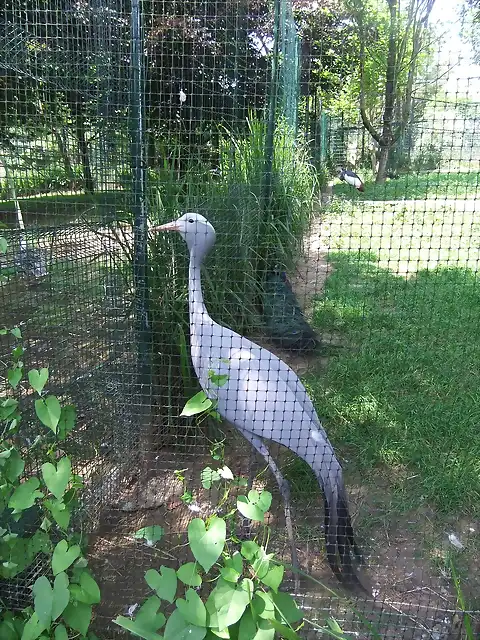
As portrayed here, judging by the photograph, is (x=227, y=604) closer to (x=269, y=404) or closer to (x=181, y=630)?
(x=181, y=630)

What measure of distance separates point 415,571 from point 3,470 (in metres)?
1.63

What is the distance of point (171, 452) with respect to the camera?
2.87m

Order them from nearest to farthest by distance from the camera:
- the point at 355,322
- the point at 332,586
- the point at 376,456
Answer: the point at 332,586 < the point at 376,456 < the point at 355,322

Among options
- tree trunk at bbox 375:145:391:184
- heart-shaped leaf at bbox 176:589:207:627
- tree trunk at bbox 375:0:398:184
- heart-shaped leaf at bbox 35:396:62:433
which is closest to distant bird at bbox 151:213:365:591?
heart-shaped leaf at bbox 35:396:62:433

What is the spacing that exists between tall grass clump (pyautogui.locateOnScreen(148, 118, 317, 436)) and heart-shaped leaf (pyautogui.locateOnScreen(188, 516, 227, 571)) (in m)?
1.46

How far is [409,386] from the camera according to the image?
3391 mm

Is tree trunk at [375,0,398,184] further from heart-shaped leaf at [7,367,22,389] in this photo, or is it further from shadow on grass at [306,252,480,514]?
heart-shaped leaf at [7,367,22,389]

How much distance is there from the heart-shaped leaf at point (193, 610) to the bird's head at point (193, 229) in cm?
168

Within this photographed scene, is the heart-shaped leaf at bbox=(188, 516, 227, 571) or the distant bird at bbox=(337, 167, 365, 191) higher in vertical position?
the distant bird at bbox=(337, 167, 365, 191)

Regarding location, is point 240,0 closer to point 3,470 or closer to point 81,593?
point 3,470

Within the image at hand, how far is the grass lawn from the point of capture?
268 centimetres

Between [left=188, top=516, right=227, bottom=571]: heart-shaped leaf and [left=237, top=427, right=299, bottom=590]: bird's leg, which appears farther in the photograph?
[left=237, top=427, right=299, bottom=590]: bird's leg

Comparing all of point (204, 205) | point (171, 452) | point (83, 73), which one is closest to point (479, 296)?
point (204, 205)

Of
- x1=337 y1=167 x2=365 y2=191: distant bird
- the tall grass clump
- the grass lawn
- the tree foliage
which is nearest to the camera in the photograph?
the grass lawn
